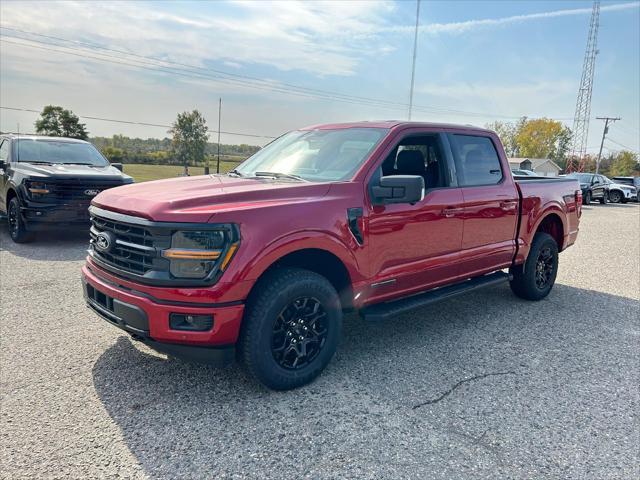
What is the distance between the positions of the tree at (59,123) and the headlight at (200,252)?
44445mm

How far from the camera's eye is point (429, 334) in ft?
A: 14.6

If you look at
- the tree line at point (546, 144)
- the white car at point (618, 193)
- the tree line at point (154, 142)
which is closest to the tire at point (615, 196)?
the white car at point (618, 193)

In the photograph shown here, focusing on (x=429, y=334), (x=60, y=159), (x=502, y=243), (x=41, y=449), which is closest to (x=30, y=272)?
(x=60, y=159)

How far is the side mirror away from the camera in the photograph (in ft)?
11.0

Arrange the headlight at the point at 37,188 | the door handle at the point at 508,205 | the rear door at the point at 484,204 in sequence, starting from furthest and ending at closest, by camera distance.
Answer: the headlight at the point at 37,188 < the door handle at the point at 508,205 < the rear door at the point at 484,204

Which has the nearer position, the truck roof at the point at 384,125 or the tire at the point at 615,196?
the truck roof at the point at 384,125

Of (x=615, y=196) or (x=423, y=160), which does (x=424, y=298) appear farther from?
(x=615, y=196)

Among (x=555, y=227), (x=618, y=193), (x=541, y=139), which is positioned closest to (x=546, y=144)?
(x=541, y=139)

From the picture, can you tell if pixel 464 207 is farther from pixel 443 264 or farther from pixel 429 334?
pixel 429 334

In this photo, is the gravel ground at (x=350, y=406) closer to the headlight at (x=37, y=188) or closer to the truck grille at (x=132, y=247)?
the truck grille at (x=132, y=247)

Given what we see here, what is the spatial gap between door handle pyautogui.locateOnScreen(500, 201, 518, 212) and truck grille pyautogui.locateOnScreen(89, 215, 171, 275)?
3.50 metres

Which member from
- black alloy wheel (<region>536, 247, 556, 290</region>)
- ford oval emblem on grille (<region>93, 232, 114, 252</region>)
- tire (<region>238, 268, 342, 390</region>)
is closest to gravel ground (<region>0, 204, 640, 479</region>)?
tire (<region>238, 268, 342, 390</region>)

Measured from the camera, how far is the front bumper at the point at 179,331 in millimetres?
2850

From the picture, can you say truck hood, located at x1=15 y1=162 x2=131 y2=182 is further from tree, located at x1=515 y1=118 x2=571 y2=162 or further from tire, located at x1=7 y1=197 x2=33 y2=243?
tree, located at x1=515 y1=118 x2=571 y2=162
